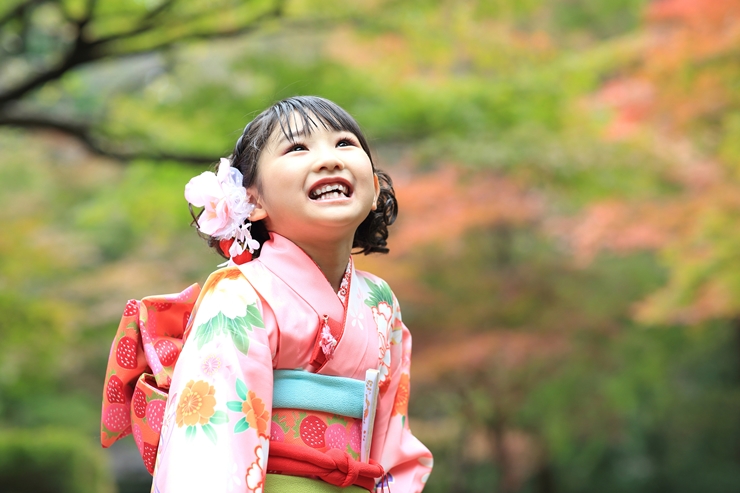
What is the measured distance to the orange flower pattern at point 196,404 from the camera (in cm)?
139

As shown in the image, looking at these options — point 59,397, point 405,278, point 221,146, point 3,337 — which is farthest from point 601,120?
point 59,397

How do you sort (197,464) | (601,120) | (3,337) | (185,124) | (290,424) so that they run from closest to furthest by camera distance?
(197,464) → (290,424) → (3,337) → (185,124) → (601,120)

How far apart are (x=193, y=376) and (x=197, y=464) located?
0.50ft

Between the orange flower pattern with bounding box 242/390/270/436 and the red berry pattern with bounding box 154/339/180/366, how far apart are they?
268mm

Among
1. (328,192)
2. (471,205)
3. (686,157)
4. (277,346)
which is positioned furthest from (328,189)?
(471,205)

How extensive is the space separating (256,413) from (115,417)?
39cm

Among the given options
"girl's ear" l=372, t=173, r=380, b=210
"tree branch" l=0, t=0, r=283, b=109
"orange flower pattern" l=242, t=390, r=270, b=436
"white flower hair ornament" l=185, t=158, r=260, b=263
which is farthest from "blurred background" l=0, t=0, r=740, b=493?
"orange flower pattern" l=242, t=390, r=270, b=436

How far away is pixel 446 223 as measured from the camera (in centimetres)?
720

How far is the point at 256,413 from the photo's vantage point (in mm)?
1424

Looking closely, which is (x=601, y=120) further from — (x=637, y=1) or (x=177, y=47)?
(x=177, y=47)

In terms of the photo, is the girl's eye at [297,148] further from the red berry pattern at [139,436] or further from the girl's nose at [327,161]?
the red berry pattern at [139,436]

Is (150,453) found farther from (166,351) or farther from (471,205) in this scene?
(471,205)

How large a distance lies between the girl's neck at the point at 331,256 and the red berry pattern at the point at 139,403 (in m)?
0.42

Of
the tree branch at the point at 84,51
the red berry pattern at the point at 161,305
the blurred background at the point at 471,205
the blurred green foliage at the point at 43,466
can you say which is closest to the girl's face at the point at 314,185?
the red berry pattern at the point at 161,305
